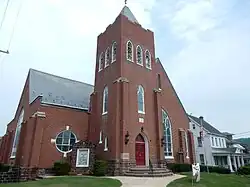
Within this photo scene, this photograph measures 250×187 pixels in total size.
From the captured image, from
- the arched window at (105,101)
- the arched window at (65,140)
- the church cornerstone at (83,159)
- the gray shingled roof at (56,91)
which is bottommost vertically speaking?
the church cornerstone at (83,159)

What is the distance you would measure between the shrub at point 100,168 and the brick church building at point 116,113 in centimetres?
79

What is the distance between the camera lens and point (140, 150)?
1944cm

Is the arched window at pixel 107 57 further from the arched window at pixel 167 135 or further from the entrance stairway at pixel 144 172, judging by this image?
the entrance stairway at pixel 144 172

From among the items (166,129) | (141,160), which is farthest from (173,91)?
(141,160)

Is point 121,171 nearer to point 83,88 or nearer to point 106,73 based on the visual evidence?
point 106,73

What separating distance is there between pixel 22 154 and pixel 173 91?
18818mm

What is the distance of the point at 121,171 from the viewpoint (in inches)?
668

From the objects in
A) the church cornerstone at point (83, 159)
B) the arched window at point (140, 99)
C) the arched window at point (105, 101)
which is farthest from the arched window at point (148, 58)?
the church cornerstone at point (83, 159)

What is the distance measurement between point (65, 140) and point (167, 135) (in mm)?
10985

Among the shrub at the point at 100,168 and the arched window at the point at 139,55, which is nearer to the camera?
the shrub at the point at 100,168

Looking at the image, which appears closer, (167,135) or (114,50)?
(114,50)

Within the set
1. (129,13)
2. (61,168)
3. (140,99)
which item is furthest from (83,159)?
(129,13)

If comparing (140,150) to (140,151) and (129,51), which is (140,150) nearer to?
(140,151)

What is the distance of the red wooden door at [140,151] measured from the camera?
62.6 ft
